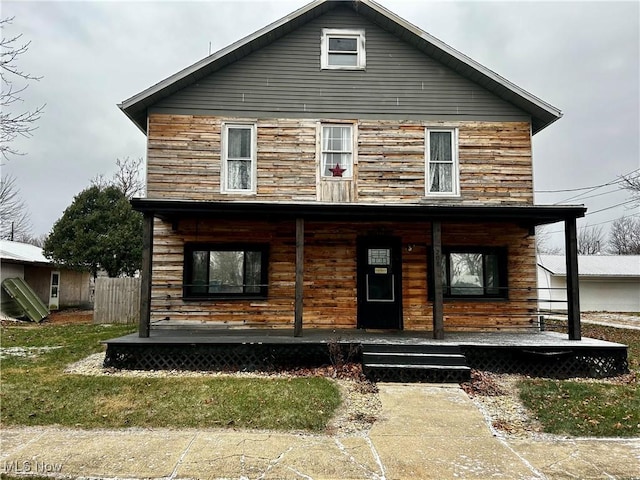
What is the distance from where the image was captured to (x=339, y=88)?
35.0ft

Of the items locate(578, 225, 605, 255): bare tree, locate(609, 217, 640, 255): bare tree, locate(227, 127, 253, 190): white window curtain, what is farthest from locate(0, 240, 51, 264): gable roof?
locate(578, 225, 605, 255): bare tree

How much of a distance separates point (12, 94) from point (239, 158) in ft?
15.4

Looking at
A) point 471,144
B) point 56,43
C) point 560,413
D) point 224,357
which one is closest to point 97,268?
point 56,43

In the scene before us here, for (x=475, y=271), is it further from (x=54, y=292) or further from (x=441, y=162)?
(x=54, y=292)

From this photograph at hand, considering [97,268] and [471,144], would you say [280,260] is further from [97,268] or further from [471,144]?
[97,268]

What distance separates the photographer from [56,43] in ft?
44.9

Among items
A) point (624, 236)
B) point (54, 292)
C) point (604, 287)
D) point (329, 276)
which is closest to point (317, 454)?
point (329, 276)

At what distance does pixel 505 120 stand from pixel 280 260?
21.3 ft

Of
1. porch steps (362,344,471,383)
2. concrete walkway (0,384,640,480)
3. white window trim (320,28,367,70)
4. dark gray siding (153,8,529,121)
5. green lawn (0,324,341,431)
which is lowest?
concrete walkway (0,384,640,480)

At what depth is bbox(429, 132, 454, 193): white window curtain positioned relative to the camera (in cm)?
1055

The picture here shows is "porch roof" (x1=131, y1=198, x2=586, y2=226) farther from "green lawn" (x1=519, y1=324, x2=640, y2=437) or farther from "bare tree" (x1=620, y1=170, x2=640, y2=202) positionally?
"bare tree" (x1=620, y1=170, x2=640, y2=202)

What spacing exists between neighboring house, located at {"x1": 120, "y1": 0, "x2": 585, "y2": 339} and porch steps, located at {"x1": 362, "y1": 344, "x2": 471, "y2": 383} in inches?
96.0

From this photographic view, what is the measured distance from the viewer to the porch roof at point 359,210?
8.55 m

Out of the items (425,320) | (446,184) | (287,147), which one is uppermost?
(287,147)
